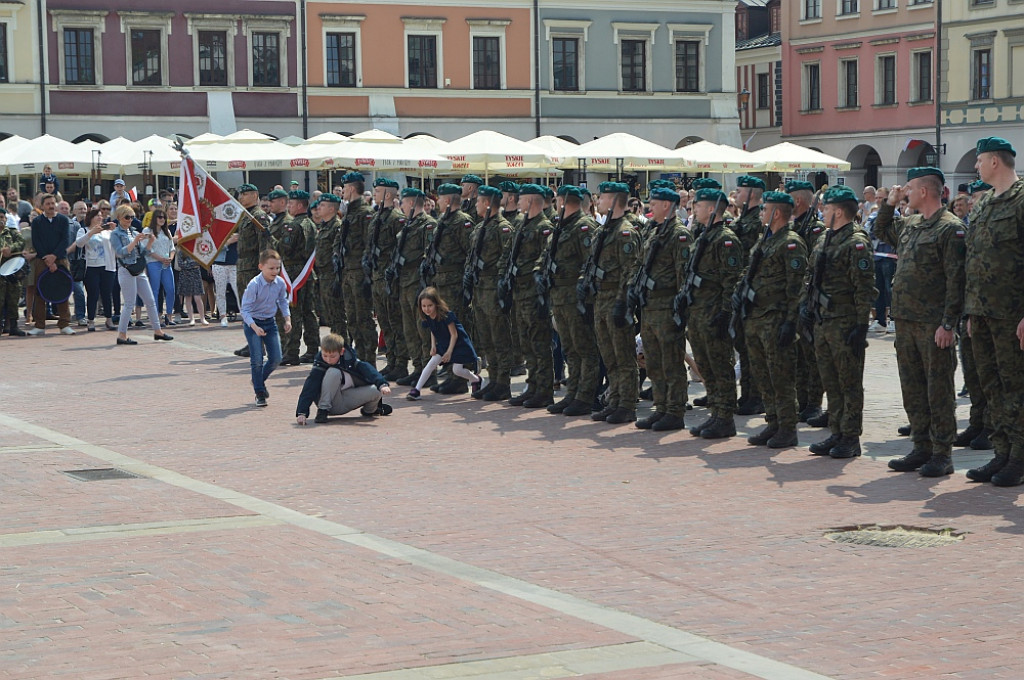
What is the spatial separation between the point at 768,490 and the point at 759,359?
7.44 feet

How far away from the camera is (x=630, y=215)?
48.2 feet

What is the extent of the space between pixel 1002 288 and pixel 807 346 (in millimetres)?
3133

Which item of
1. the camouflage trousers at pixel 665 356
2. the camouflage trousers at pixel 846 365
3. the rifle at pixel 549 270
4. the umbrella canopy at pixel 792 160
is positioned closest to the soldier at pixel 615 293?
the camouflage trousers at pixel 665 356

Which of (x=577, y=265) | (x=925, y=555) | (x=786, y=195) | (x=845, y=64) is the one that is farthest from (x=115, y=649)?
(x=845, y=64)

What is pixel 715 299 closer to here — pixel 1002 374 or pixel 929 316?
pixel 929 316

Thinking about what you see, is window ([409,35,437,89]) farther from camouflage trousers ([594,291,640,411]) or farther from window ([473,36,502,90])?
camouflage trousers ([594,291,640,411])

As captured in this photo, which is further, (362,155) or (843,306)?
(362,155)

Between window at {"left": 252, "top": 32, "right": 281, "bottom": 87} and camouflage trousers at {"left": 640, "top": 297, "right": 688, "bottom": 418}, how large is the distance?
40.4 m

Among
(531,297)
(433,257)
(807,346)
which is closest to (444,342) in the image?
(531,297)

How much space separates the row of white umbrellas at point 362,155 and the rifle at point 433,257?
1626cm

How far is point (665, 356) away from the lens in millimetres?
13844

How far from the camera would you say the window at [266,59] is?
172 ft

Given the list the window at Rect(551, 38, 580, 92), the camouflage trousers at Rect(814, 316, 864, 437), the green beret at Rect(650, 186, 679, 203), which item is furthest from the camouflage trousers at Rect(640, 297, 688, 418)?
the window at Rect(551, 38, 580, 92)

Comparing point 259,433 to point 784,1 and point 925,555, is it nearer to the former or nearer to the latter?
point 925,555
